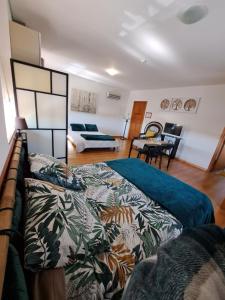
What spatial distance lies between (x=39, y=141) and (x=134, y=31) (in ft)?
7.91

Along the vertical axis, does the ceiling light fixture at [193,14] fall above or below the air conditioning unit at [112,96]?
above

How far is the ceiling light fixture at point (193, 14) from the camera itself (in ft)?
4.87

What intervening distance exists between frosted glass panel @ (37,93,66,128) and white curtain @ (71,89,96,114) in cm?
345

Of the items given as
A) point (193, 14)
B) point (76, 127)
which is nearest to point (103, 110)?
point (76, 127)

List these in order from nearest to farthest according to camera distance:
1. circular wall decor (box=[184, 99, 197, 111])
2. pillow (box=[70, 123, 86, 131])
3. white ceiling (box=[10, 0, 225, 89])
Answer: white ceiling (box=[10, 0, 225, 89])
circular wall decor (box=[184, 99, 197, 111])
pillow (box=[70, 123, 86, 131])

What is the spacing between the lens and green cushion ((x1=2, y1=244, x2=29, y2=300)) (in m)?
0.46

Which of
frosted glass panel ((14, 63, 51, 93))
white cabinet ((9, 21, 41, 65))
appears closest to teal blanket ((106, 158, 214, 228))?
frosted glass panel ((14, 63, 51, 93))

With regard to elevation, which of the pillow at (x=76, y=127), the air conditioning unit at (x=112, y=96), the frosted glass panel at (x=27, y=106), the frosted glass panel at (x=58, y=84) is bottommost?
the pillow at (x=76, y=127)

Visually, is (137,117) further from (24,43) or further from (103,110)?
(24,43)

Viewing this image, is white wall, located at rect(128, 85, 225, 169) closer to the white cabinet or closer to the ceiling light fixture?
the ceiling light fixture

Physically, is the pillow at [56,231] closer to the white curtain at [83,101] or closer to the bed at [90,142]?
the bed at [90,142]

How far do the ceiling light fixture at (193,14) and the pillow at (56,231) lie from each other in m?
2.31

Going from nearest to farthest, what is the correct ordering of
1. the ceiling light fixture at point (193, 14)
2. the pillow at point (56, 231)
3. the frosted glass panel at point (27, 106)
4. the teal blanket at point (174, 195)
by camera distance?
the pillow at point (56, 231) < the teal blanket at point (174, 195) < the ceiling light fixture at point (193, 14) < the frosted glass panel at point (27, 106)

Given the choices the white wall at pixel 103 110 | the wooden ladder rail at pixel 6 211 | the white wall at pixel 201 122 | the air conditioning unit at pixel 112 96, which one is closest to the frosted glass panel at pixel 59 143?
the wooden ladder rail at pixel 6 211
